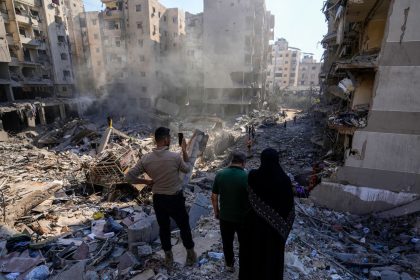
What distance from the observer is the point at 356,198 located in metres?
7.61

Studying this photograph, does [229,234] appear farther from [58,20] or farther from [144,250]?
[58,20]

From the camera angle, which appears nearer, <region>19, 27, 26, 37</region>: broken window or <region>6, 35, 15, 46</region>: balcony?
<region>6, 35, 15, 46</region>: balcony

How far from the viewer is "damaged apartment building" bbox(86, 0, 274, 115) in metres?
34.5

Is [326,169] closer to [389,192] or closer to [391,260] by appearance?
[389,192]

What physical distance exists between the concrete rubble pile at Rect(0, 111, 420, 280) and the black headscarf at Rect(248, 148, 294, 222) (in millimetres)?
1705

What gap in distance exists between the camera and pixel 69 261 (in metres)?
4.34

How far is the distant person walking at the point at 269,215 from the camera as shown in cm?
280

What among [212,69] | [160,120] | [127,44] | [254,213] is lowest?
[160,120]

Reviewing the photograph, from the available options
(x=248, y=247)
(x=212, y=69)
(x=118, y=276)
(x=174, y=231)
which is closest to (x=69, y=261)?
(x=118, y=276)

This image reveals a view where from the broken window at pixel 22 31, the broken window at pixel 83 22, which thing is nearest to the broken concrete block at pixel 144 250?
the broken window at pixel 22 31

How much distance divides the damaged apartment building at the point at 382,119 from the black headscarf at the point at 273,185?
5650 mm

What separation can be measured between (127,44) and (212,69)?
15199 millimetres

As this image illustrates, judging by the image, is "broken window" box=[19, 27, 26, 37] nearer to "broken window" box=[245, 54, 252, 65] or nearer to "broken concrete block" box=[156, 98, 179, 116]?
"broken concrete block" box=[156, 98, 179, 116]

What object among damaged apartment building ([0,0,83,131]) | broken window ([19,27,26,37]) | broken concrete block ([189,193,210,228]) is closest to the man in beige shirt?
broken concrete block ([189,193,210,228])
